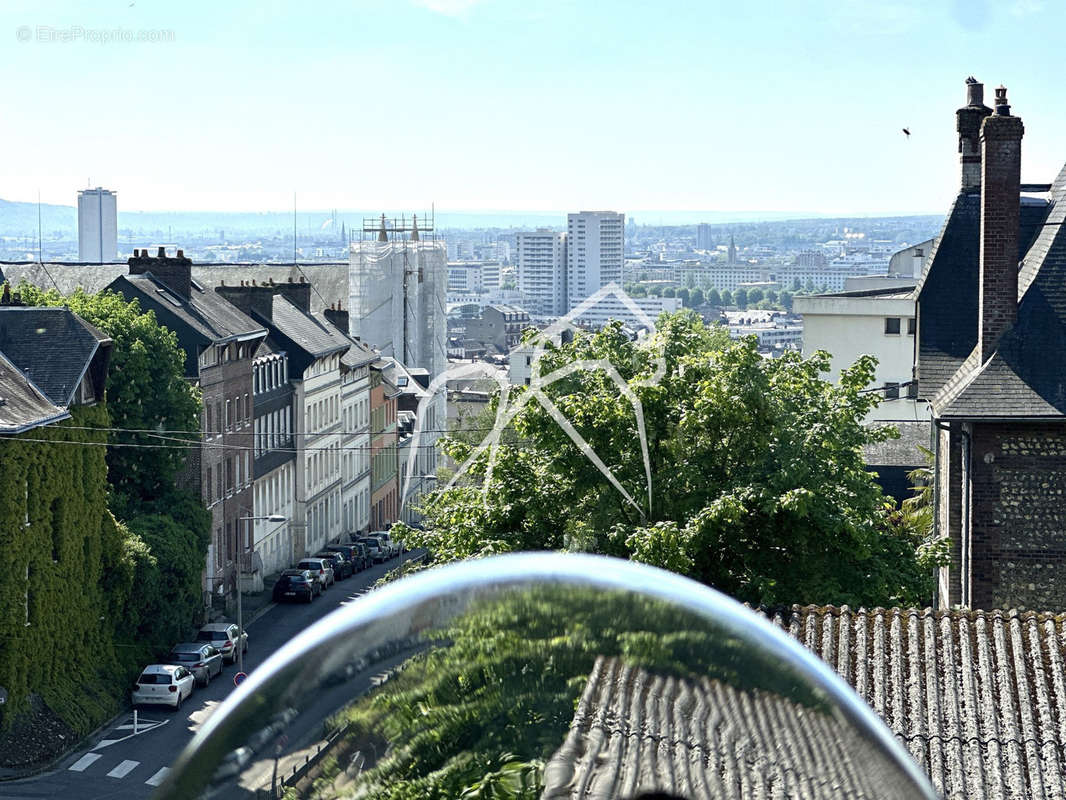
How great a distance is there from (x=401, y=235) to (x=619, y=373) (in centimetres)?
10455

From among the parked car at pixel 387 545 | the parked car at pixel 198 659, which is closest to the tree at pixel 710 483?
the parked car at pixel 198 659

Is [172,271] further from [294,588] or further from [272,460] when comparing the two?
[294,588]

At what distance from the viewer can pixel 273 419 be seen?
67.1m

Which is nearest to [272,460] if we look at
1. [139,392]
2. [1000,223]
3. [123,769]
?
[139,392]

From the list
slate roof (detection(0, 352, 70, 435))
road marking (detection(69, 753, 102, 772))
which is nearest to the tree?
road marking (detection(69, 753, 102, 772))

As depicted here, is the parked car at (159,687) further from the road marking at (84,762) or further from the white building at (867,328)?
the white building at (867,328)

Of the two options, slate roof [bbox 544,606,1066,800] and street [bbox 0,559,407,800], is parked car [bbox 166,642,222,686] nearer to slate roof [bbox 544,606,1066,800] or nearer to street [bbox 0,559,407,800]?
street [bbox 0,559,407,800]

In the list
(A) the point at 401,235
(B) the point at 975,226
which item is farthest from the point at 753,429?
(A) the point at 401,235

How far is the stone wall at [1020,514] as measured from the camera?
79.2 feet

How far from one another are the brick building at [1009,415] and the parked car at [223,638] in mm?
27345

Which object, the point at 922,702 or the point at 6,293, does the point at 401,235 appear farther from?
the point at 922,702

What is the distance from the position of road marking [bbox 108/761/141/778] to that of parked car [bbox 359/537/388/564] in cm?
3679

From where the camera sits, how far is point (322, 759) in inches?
89.4

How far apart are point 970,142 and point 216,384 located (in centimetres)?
3398
